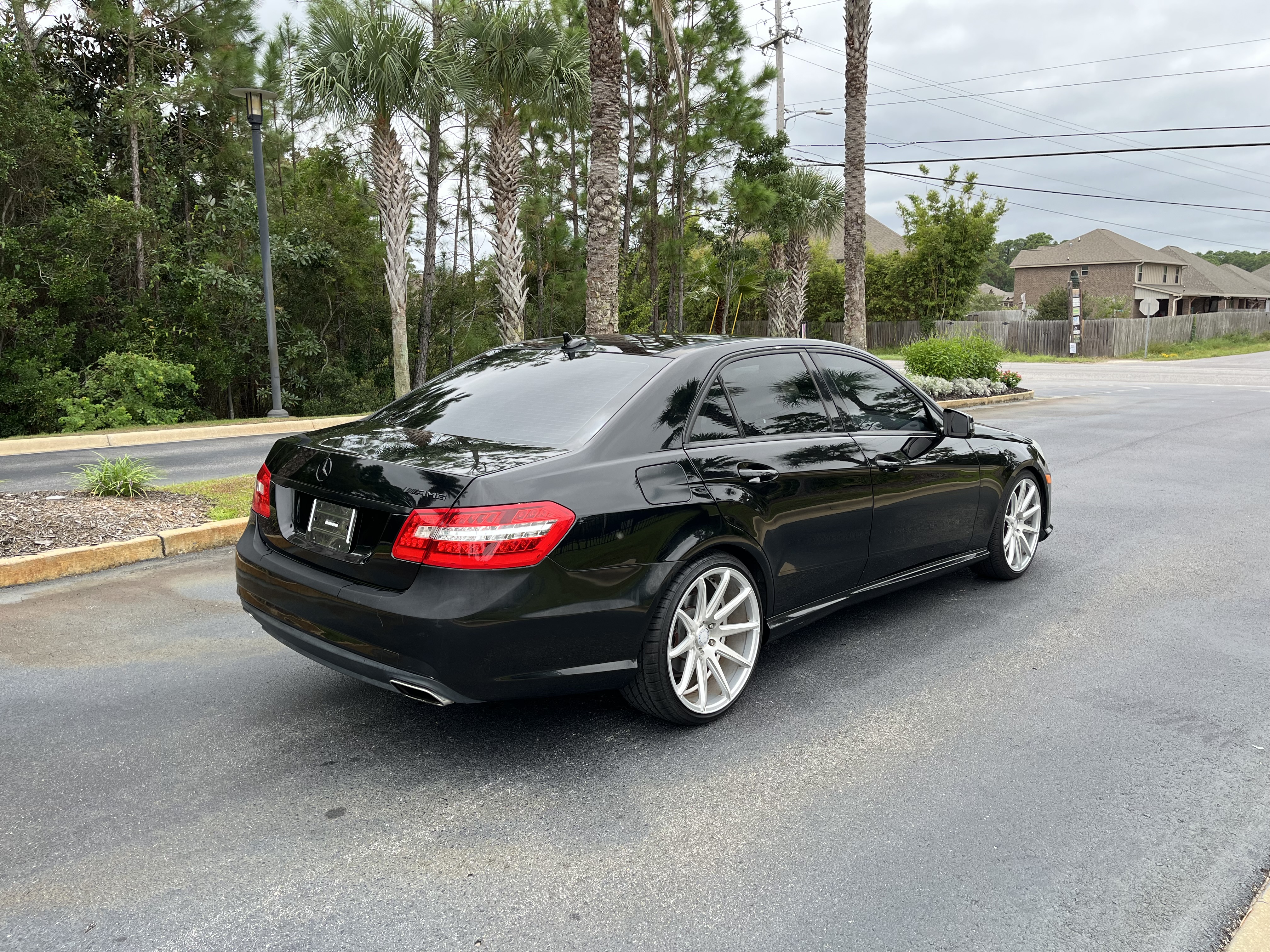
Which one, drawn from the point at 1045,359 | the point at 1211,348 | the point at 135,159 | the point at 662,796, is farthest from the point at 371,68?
the point at 1211,348

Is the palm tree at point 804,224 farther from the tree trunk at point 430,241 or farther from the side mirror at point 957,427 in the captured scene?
the side mirror at point 957,427

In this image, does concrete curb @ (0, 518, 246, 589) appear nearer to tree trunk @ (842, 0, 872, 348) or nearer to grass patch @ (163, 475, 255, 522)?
grass patch @ (163, 475, 255, 522)

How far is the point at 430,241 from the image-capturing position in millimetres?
23891

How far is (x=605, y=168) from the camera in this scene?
1284 centimetres

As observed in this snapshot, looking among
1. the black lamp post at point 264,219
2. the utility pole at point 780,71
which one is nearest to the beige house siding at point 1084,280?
the utility pole at point 780,71

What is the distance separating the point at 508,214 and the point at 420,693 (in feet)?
65.3

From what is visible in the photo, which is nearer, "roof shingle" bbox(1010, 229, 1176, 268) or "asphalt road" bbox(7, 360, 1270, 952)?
"asphalt road" bbox(7, 360, 1270, 952)

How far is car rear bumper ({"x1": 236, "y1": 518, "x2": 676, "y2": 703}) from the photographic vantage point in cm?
318

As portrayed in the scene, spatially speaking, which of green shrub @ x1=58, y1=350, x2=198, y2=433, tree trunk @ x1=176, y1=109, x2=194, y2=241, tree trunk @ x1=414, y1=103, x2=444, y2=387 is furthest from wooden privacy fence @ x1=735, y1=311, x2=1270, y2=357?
green shrub @ x1=58, y1=350, x2=198, y2=433

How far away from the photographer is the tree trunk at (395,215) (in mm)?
20672

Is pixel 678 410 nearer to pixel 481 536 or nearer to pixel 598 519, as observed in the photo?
pixel 598 519

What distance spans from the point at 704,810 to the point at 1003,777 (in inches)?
45.0

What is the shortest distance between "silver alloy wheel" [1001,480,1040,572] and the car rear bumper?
3.14 meters

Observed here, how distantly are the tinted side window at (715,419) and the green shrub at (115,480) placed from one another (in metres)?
5.80
